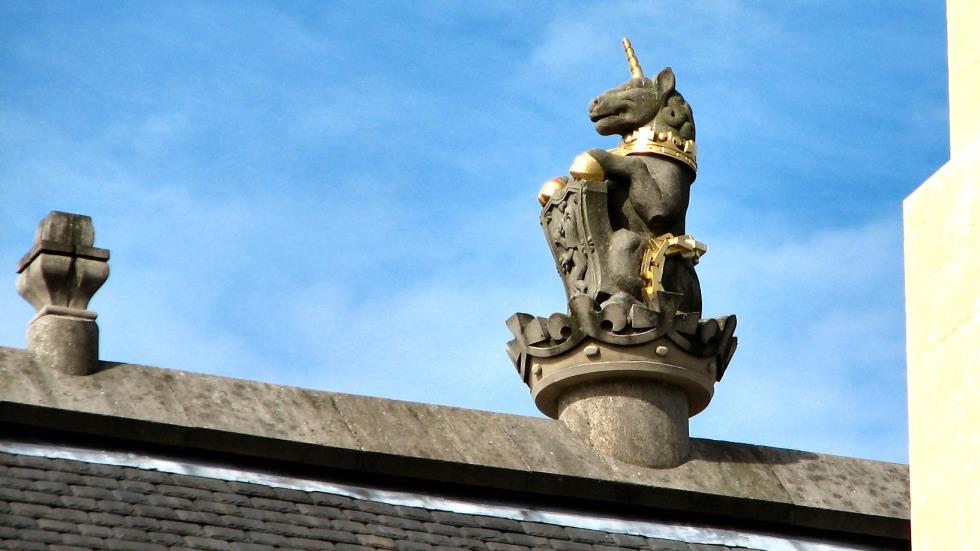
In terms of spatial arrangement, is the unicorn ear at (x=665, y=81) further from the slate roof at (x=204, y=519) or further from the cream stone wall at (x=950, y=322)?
the cream stone wall at (x=950, y=322)

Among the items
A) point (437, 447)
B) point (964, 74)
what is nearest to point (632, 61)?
point (437, 447)

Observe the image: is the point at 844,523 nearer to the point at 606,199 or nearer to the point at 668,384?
the point at 668,384

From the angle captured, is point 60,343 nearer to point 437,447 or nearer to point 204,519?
point 204,519

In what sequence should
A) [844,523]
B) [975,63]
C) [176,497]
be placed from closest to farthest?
1. [975,63]
2. [176,497]
3. [844,523]

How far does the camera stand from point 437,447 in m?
13.5

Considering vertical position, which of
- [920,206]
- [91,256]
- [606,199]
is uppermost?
[606,199]

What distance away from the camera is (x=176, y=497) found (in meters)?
12.5

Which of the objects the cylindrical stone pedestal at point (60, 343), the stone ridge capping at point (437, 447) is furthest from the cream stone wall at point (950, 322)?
the cylindrical stone pedestal at point (60, 343)

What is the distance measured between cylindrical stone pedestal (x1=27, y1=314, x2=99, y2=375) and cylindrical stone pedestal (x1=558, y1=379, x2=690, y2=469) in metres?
3.51

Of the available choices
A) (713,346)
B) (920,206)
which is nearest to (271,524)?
(713,346)

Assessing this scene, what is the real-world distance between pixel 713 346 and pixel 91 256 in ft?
14.7

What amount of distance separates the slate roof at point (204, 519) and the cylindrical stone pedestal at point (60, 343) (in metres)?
0.86

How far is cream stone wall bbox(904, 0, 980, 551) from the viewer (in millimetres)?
6340

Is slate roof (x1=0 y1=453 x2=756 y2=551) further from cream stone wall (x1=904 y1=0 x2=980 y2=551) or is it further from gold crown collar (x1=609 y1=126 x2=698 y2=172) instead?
cream stone wall (x1=904 y1=0 x2=980 y2=551)
